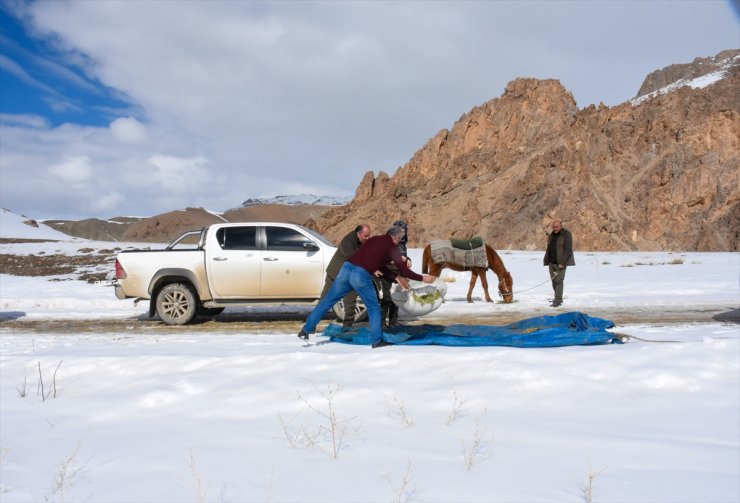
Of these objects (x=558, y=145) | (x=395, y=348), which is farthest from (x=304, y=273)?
(x=558, y=145)

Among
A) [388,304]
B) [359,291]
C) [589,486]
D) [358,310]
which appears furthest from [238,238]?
[589,486]

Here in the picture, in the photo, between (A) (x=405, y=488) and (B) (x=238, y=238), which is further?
(B) (x=238, y=238)

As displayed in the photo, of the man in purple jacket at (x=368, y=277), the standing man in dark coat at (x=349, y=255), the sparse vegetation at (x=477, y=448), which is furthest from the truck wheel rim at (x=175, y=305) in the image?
the sparse vegetation at (x=477, y=448)

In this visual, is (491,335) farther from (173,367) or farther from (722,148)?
(722,148)

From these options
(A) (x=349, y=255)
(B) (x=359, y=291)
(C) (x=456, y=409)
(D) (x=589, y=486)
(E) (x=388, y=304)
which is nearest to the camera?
(D) (x=589, y=486)

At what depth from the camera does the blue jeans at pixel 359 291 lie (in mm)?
7852

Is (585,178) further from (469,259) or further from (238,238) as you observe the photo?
(238,238)

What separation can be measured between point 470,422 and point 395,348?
91.2 inches

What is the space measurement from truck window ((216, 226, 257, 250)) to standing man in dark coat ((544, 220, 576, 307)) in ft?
22.7

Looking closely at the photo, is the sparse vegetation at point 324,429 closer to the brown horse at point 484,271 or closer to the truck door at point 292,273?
the truck door at point 292,273

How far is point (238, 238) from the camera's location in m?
11.0

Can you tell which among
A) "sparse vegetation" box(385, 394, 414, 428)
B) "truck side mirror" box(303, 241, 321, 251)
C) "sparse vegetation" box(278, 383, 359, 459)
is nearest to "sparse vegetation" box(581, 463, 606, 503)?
"sparse vegetation" box(385, 394, 414, 428)

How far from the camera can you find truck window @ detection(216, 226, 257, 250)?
11.0 metres

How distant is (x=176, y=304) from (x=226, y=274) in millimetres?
1139
